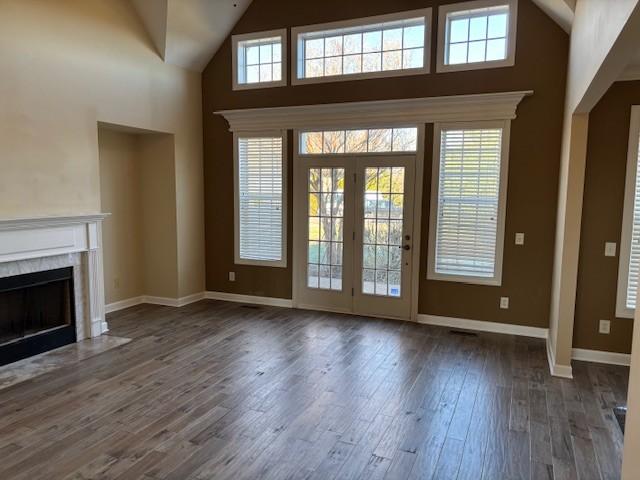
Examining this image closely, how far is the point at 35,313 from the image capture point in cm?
436

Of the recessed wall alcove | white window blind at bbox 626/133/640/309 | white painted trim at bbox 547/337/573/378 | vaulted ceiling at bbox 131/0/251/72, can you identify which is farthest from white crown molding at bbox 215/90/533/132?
white painted trim at bbox 547/337/573/378

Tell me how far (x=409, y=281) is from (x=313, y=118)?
2392 mm

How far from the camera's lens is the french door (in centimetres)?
542

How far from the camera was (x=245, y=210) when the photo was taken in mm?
6246

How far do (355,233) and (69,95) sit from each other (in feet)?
11.5

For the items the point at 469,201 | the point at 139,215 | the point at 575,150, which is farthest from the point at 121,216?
the point at 575,150

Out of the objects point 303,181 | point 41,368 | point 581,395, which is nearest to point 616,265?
point 581,395

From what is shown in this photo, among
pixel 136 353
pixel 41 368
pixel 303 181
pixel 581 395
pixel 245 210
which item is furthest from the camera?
pixel 245 210

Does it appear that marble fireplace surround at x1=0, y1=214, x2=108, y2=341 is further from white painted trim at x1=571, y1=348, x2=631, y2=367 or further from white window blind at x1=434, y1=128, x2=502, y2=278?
white painted trim at x1=571, y1=348, x2=631, y2=367

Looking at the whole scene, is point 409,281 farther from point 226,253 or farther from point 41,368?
point 41,368

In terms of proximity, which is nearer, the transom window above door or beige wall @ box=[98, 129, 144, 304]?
the transom window above door

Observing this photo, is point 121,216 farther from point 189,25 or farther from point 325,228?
point 325,228

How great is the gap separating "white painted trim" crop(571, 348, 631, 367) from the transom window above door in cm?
277

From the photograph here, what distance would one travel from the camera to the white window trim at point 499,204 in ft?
16.0
